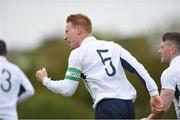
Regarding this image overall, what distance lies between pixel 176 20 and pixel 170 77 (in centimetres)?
6320

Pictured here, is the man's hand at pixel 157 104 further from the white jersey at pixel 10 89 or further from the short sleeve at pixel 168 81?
the white jersey at pixel 10 89

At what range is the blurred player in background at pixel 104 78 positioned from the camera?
11320 mm

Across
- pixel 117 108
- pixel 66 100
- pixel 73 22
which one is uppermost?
pixel 73 22

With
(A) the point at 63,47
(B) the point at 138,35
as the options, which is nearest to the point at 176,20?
(B) the point at 138,35

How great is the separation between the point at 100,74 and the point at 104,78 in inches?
2.8

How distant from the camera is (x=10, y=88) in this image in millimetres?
13312

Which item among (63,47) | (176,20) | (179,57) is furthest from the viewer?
(176,20)

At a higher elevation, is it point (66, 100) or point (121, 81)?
point (121, 81)

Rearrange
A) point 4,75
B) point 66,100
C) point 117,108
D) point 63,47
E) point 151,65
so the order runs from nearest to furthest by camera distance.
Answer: point 117,108 < point 4,75 < point 66,100 < point 151,65 < point 63,47

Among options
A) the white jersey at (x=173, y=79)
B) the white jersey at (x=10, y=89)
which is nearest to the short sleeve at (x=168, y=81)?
the white jersey at (x=173, y=79)

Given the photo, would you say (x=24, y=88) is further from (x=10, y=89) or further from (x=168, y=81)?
(x=168, y=81)

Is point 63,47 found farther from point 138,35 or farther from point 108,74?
point 108,74

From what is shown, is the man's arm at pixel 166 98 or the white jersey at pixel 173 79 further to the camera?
the white jersey at pixel 173 79

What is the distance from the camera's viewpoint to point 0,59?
13.4 m
